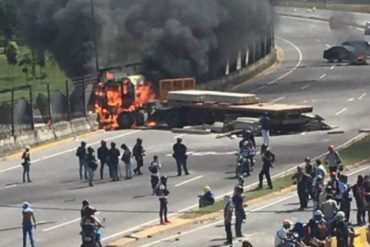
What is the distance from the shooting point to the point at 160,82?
5847cm

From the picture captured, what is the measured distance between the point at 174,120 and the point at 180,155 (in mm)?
12429

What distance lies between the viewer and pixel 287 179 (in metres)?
40.7

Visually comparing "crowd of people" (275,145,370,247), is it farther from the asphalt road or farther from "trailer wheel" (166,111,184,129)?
"trailer wheel" (166,111,184,129)

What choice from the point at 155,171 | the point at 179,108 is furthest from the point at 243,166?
the point at 179,108

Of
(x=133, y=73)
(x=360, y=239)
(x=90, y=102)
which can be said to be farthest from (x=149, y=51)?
(x=360, y=239)

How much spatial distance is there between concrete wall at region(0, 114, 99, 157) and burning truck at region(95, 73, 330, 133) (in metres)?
1.15

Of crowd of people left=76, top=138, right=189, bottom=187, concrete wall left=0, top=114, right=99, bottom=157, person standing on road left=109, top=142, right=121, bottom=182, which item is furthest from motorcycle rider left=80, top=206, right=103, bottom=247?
concrete wall left=0, top=114, right=99, bottom=157

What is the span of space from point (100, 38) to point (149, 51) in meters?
3.02

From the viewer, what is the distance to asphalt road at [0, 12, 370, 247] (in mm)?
35344

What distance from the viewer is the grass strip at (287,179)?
1405 inches

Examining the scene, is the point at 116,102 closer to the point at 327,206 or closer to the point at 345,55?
the point at 327,206

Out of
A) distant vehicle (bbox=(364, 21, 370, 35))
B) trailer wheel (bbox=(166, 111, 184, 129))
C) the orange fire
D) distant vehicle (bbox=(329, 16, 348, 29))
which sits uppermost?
distant vehicle (bbox=(329, 16, 348, 29))

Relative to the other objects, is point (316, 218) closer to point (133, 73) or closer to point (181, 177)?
point (181, 177)

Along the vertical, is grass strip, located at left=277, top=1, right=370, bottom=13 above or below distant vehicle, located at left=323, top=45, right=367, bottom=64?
above
